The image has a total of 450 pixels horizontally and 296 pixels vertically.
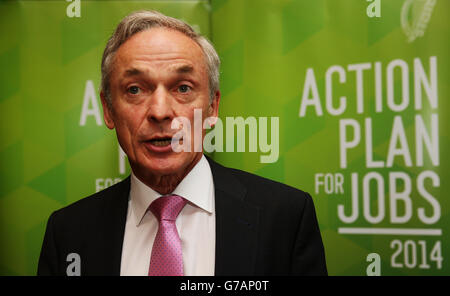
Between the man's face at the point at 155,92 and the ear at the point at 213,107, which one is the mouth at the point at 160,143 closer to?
the man's face at the point at 155,92

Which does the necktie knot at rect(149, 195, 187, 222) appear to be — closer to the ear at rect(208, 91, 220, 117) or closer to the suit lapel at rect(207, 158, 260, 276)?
the suit lapel at rect(207, 158, 260, 276)

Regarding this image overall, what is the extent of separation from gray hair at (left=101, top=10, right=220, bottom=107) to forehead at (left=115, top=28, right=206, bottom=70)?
0.5 inches

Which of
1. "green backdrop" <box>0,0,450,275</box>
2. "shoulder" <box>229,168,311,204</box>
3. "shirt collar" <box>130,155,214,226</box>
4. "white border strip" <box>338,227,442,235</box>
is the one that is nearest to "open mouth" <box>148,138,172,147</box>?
"shirt collar" <box>130,155,214,226</box>

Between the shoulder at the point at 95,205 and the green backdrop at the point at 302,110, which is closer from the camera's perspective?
the shoulder at the point at 95,205

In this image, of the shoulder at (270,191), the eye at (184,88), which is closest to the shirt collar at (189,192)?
the shoulder at (270,191)

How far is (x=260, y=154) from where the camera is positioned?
49.2 inches

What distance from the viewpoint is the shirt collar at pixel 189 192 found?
3.10 feet

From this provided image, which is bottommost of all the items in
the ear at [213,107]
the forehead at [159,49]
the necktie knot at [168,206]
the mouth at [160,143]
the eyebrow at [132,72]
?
the necktie knot at [168,206]

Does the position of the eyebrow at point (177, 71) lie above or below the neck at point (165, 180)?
above

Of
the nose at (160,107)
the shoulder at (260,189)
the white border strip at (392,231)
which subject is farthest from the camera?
the white border strip at (392,231)

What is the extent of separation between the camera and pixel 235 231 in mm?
903

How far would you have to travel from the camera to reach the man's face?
88cm
